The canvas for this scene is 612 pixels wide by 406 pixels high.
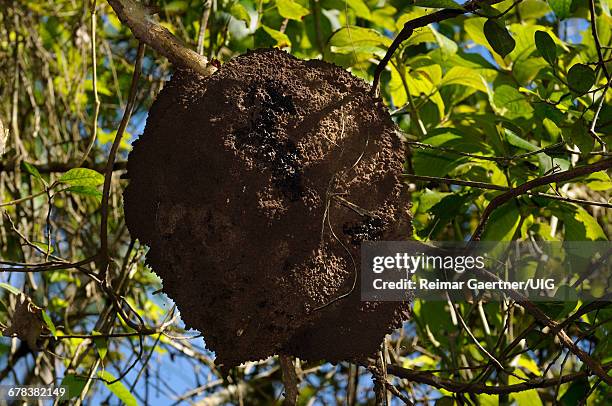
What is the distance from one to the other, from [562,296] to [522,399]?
10.6 inches

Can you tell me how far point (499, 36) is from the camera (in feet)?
4.54

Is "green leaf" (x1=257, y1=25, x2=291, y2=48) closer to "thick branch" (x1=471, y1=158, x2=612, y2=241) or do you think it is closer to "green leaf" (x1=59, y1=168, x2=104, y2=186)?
"green leaf" (x1=59, y1=168, x2=104, y2=186)

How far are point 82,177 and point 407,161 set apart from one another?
80 centimetres

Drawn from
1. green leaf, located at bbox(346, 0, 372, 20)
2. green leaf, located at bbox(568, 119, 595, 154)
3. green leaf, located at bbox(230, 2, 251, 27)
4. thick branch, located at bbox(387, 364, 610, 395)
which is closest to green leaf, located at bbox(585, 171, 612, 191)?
green leaf, located at bbox(568, 119, 595, 154)

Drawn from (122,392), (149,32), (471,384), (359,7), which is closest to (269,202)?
(149,32)

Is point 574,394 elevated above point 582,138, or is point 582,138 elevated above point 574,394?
point 582,138

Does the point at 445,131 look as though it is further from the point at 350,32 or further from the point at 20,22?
the point at 20,22

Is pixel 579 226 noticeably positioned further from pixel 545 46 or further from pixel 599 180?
pixel 545 46

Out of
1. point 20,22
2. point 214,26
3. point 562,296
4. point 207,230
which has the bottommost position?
point 207,230

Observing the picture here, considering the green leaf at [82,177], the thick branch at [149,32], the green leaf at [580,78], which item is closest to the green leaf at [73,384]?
the green leaf at [82,177]

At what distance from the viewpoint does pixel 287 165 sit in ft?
3.78

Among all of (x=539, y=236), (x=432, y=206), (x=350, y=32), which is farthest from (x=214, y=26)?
(x=539, y=236)

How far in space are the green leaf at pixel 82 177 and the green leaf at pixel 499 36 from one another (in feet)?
2.32

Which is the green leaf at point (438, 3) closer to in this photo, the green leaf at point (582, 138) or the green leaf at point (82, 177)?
the green leaf at point (582, 138)
